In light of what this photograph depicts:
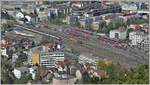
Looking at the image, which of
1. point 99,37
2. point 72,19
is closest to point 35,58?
point 99,37

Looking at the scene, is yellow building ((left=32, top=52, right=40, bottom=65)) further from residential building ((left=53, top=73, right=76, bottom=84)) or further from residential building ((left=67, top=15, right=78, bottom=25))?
residential building ((left=67, top=15, right=78, bottom=25))

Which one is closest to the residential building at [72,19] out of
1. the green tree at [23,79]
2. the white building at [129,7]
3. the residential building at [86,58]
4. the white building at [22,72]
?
the residential building at [86,58]

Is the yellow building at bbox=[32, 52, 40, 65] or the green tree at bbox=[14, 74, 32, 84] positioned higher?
the yellow building at bbox=[32, 52, 40, 65]

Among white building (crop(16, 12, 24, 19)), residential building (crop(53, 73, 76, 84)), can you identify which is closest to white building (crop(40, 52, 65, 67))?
residential building (crop(53, 73, 76, 84))

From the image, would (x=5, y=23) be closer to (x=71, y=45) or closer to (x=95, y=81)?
(x=71, y=45)

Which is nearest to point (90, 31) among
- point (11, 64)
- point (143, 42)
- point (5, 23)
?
point (143, 42)

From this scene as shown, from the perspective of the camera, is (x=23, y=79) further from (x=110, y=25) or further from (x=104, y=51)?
(x=110, y=25)
